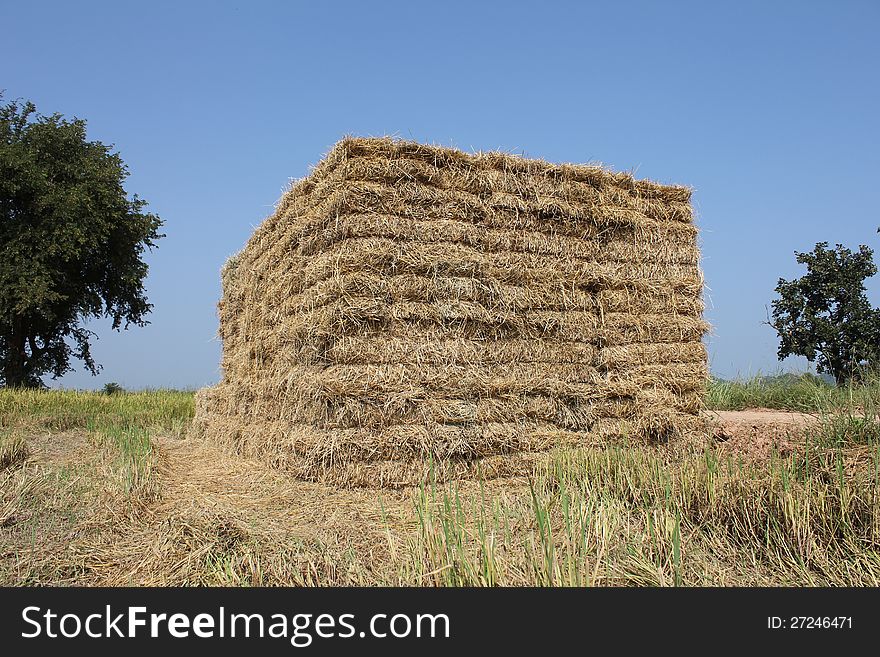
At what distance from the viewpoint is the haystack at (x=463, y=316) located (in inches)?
247

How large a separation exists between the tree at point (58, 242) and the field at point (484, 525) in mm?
16064

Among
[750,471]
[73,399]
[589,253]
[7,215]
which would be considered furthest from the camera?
[7,215]

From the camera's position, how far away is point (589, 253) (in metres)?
7.53

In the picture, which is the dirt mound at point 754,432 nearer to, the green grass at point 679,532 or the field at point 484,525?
the field at point 484,525

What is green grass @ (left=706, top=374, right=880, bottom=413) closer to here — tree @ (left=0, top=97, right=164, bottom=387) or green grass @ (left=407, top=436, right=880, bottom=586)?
green grass @ (left=407, top=436, right=880, bottom=586)

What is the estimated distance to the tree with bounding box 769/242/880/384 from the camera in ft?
56.6

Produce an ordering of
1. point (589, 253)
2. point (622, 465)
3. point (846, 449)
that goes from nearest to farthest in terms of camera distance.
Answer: point (622, 465), point (846, 449), point (589, 253)

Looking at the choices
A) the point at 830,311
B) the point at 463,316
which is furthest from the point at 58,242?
the point at 830,311

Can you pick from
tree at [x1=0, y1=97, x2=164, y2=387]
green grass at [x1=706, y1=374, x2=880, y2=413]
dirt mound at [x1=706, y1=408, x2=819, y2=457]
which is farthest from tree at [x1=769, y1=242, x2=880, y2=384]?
tree at [x1=0, y1=97, x2=164, y2=387]

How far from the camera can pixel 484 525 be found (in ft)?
15.3

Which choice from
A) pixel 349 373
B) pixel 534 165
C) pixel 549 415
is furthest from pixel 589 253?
pixel 349 373

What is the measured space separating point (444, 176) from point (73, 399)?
1213cm

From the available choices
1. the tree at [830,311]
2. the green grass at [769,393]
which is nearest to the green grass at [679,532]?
the green grass at [769,393]

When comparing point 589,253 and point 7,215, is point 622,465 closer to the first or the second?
point 589,253
